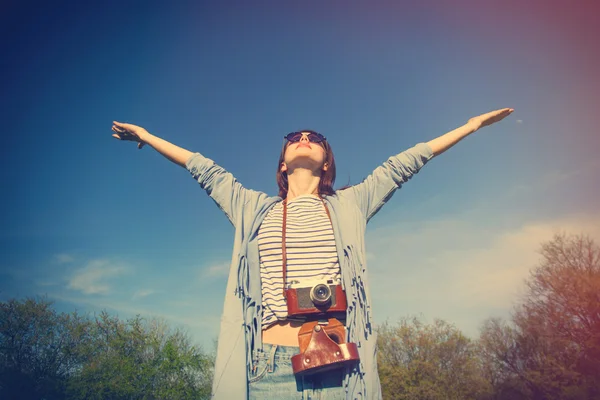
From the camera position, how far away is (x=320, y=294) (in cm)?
226

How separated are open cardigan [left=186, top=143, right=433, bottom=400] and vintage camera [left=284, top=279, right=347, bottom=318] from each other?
0.11 metres

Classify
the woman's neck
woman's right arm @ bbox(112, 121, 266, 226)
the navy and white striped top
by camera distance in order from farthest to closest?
the woman's neck, woman's right arm @ bbox(112, 121, 266, 226), the navy and white striped top

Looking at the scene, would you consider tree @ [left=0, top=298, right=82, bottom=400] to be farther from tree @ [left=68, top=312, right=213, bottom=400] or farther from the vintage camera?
the vintage camera

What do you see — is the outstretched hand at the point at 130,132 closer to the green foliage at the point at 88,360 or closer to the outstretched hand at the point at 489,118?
the outstretched hand at the point at 489,118

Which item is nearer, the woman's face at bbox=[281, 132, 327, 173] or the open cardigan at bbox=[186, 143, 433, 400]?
the open cardigan at bbox=[186, 143, 433, 400]

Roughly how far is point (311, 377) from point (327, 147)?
7.13 feet

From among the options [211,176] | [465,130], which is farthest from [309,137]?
[465,130]

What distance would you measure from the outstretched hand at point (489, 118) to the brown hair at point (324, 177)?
4.52 feet

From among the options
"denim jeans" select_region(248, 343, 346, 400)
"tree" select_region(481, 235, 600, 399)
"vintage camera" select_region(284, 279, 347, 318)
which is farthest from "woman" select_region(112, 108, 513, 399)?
"tree" select_region(481, 235, 600, 399)

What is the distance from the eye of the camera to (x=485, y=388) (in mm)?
32469

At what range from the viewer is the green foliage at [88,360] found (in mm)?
27547

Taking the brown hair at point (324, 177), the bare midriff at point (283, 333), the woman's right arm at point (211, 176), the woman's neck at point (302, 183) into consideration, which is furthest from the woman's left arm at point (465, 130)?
the bare midriff at point (283, 333)

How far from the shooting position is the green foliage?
90.4 ft

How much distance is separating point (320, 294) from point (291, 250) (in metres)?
0.48
